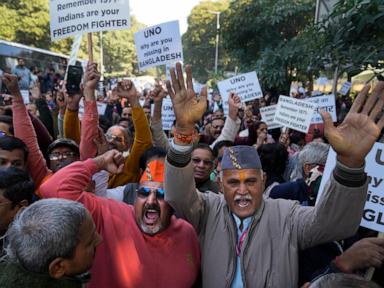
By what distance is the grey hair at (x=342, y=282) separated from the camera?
53.3 inches

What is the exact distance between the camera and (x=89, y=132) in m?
3.01

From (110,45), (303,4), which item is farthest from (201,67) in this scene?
(303,4)

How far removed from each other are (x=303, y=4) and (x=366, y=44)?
9.72m

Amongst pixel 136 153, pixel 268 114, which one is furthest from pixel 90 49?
pixel 268 114

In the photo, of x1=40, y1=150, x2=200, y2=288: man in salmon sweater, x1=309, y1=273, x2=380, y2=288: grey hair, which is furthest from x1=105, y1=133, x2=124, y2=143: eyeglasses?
x1=309, y1=273, x2=380, y2=288: grey hair

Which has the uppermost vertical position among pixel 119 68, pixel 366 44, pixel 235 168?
pixel 119 68

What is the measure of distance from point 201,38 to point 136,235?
174 feet

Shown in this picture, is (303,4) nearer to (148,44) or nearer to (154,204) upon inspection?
(148,44)

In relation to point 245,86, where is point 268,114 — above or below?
below

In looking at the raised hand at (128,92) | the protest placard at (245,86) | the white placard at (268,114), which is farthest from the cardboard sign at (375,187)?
the protest placard at (245,86)

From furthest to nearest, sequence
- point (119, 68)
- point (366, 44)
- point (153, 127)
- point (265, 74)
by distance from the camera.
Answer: point (119, 68), point (265, 74), point (153, 127), point (366, 44)

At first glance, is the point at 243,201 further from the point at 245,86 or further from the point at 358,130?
the point at 245,86

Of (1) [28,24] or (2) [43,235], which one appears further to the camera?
(1) [28,24]

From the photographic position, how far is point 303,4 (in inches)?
486
